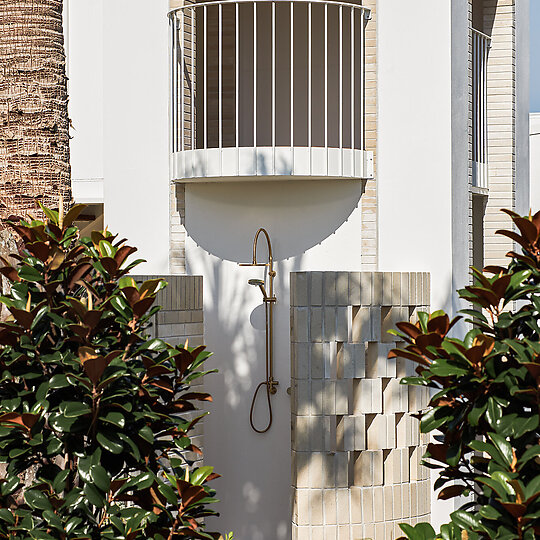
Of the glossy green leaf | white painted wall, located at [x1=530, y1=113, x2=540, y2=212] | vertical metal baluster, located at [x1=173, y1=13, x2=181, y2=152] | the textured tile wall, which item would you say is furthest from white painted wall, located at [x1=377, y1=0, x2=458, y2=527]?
white painted wall, located at [x1=530, y1=113, x2=540, y2=212]

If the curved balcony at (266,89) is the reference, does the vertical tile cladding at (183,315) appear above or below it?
below

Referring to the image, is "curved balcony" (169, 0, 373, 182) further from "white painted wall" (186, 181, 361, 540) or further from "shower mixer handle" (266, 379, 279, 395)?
"shower mixer handle" (266, 379, 279, 395)

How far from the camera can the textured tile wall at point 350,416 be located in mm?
7211

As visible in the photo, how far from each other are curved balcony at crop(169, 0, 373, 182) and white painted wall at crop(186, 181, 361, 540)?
15.1 inches

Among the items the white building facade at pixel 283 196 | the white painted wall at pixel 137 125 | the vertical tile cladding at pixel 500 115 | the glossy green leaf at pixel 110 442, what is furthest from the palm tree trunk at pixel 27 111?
the vertical tile cladding at pixel 500 115

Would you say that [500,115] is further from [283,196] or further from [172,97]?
[172,97]

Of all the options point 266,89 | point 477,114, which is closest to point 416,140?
point 477,114

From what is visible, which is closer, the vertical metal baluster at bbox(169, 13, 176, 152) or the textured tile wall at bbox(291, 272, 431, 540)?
the textured tile wall at bbox(291, 272, 431, 540)

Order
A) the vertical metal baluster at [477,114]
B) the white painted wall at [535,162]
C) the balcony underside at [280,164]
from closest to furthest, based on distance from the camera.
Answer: the balcony underside at [280,164]
the vertical metal baluster at [477,114]
the white painted wall at [535,162]

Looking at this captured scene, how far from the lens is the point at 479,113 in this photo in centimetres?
1025

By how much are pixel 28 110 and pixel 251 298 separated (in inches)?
170

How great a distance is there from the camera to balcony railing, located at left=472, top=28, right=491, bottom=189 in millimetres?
9945

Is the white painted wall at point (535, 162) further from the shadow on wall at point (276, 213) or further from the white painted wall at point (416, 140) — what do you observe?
the shadow on wall at point (276, 213)

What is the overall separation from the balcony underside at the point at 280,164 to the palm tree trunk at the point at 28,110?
3.56m
